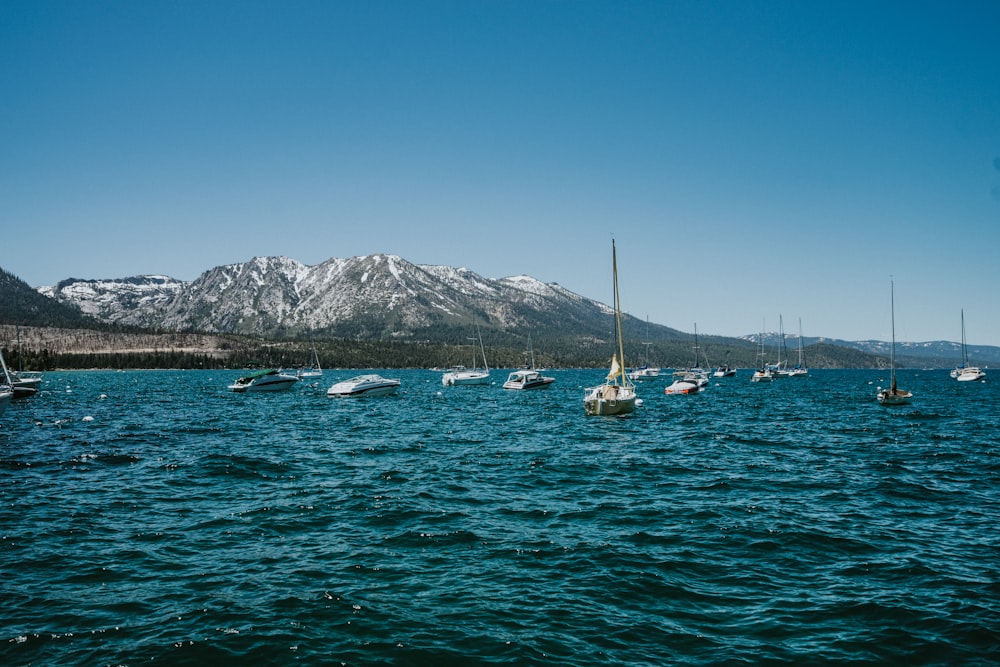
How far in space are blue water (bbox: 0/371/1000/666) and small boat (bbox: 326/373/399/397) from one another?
63.1m

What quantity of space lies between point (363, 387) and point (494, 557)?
89.1m

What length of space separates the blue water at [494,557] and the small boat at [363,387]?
6314 cm

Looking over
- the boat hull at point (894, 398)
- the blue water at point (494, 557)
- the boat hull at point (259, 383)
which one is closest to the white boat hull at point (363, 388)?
the boat hull at point (259, 383)

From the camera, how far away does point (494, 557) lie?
16.2 metres

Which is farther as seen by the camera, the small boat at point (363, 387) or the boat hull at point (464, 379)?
the boat hull at point (464, 379)

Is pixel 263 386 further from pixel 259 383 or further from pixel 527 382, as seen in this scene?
pixel 527 382

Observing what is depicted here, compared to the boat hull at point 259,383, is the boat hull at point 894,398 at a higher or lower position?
lower

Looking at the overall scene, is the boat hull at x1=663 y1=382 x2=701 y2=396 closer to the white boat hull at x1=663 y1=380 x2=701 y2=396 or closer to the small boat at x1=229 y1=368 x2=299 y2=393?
the white boat hull at x1=663 y1=380 x2=701 y2=396

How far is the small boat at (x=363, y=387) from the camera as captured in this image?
Answer: 9956 cm

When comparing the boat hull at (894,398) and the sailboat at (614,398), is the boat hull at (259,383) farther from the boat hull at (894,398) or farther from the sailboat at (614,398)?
the boat hull at (894,398)

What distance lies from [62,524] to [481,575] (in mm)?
14775

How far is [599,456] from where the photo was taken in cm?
3538

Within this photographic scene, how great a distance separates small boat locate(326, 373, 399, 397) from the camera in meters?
99.6

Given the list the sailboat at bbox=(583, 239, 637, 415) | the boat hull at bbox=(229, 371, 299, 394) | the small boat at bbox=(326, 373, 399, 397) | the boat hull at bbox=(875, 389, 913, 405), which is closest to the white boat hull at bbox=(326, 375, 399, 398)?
the small boat at bbox=(326, 373, 399, 397)
